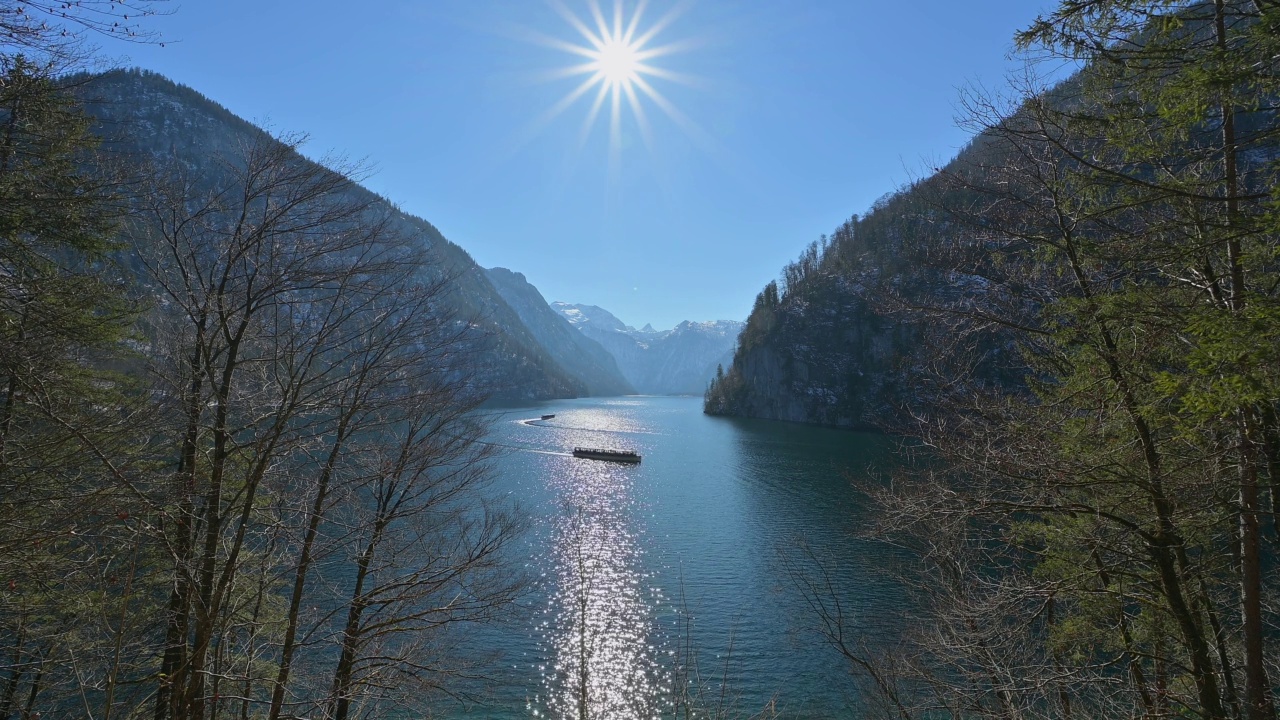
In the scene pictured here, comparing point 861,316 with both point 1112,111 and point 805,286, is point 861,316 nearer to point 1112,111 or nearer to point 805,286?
point 805,286

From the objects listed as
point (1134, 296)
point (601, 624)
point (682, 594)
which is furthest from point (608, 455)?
point (1134, 296)

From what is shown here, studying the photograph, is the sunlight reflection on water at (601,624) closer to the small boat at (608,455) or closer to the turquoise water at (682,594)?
the turquoise water at (682,594)

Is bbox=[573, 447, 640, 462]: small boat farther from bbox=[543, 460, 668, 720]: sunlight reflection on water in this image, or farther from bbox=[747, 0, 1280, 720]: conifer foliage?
bbox=[747, 0, 1280, 720]: conifer foliage

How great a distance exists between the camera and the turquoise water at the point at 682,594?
56.1 ft

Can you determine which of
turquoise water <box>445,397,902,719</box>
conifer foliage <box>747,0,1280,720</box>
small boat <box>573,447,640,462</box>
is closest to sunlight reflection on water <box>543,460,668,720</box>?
turquoise water <box>445,397,902,719</box>

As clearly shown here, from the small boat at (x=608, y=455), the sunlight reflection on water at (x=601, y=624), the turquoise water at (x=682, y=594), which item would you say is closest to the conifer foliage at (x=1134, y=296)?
the turquoise water at (x=682, y=594)

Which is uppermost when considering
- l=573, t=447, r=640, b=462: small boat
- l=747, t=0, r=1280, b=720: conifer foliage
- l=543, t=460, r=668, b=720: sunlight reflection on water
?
l=747, t=0, r=1280, b=720: conifer foliage

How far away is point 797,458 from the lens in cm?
5944

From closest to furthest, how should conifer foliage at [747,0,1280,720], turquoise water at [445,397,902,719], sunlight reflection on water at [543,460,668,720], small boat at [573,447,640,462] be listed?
conifer foliage at [747,0,1280,720] < sunlight reflection on water at [543,460,668,720] < turquoise water at [445,397,902,719] < small boat at [573,447,640,462]

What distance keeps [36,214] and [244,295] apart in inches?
93.5

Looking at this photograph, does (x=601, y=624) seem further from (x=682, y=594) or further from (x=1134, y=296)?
(x=1134, y=296)

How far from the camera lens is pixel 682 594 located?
32.4ft

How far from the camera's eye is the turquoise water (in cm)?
1711

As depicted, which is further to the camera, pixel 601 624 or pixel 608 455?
pixel 608 455
